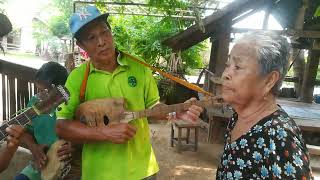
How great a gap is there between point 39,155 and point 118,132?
0.92 m

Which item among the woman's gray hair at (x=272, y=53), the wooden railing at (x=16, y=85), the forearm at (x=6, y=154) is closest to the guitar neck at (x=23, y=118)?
the forearm at (x=6, y=154)

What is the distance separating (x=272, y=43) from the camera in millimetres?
1430

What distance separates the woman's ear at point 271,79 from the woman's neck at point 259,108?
0.07 m

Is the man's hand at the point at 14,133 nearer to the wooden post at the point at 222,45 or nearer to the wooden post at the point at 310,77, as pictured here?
the wooden post at the point at 222,45

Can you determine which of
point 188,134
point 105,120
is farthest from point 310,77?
point 105,120

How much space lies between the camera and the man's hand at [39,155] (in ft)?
8.06

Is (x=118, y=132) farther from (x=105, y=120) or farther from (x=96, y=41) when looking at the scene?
(x=96, y=41)

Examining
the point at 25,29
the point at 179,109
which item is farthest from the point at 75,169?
the point at 25,29

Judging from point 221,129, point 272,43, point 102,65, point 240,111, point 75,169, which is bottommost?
point 221,129

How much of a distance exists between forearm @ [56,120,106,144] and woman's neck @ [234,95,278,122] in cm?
90


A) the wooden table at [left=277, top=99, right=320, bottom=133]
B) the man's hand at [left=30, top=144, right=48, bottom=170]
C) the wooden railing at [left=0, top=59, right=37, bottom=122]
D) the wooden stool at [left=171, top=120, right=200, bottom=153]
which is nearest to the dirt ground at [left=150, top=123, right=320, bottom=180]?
the wooden stool at [left=171, top=120, right=200, bottom=153]

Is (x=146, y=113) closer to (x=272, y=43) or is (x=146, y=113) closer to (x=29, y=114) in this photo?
(x=29, y=114)

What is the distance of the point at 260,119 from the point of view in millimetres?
1487

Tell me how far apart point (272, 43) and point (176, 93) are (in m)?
9.58
